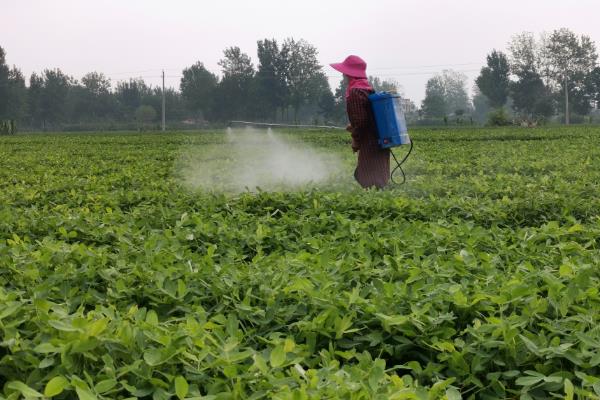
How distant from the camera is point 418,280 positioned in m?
2.38

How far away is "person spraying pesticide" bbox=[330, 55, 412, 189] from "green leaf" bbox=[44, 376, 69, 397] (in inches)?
209

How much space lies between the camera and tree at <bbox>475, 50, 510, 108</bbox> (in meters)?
72.9

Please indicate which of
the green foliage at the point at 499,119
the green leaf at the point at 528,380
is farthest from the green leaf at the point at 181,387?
the green foliage at the point at 499,119

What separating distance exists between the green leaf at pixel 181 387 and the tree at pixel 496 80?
249ft

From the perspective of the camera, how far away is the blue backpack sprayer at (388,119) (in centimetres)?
639

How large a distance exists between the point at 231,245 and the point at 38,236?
1.34 meters

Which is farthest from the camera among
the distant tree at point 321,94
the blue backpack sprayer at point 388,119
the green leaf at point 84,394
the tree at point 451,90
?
the tree at point 451,90

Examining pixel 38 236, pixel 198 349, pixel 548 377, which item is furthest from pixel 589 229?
pixel 38 236

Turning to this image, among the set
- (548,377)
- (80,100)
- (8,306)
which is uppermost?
(80,100)

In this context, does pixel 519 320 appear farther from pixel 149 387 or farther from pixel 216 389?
pixel 149 387

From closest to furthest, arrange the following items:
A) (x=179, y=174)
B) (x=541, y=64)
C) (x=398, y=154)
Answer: (x=179, y=174) → (x=398, y=154) → (x=541, y=64)

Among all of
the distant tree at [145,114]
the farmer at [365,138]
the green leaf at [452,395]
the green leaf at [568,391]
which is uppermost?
the distant tree at [145,114]

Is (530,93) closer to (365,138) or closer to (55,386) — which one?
(365,138)

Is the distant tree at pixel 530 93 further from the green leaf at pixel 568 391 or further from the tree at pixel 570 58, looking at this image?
the green leaf at pixel 568 391
